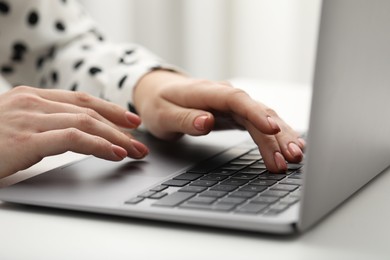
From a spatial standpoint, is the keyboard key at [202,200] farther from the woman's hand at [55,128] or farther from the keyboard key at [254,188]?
the woman's hand at [55,128]

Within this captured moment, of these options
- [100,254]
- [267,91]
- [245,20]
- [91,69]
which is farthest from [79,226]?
[245,20]

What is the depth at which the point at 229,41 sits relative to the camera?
2008 millimetres

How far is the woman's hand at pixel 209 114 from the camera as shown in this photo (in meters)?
0.66

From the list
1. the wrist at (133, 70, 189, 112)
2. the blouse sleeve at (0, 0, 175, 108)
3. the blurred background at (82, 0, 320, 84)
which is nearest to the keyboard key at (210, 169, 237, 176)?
the wrist at (133, 70, 189, 112)

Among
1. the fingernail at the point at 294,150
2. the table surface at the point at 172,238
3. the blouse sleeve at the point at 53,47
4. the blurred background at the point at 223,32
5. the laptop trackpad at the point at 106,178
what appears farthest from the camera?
the blurred background at the point at 223,32

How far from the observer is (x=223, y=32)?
2.00m

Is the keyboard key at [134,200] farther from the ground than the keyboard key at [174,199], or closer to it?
closer to it

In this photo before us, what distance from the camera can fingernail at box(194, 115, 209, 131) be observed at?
708mm

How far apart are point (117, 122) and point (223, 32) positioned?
128 cm

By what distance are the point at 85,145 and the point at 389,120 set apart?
29cm

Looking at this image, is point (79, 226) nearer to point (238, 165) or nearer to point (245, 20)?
point (238, 165)

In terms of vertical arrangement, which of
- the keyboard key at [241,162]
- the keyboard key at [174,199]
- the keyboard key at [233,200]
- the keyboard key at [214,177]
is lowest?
the keyboard key at [241,162]

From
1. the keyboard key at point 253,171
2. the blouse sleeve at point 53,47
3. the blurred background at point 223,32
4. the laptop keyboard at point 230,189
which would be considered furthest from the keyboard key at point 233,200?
the blurred background at point 223,32

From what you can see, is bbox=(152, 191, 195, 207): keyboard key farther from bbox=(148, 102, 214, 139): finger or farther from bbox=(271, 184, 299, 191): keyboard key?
bbox=(148, 102, 214, 139): finger
